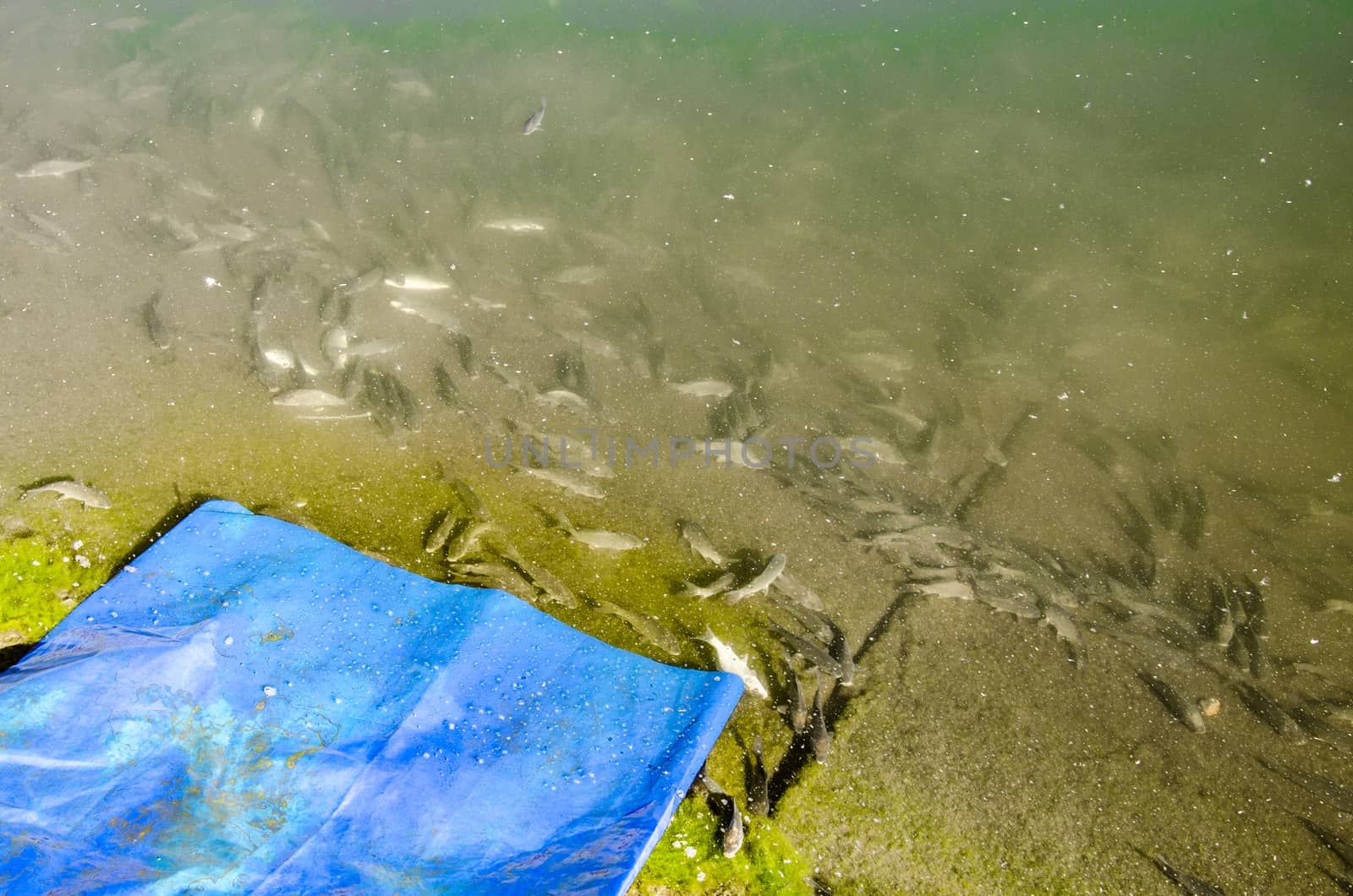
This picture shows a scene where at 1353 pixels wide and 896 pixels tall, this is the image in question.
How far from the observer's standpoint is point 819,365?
495 centimetres

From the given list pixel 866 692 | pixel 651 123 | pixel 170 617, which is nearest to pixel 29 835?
pixel 170 617

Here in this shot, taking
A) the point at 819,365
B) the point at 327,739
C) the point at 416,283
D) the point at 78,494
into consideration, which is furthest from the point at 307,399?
the point at 819,365

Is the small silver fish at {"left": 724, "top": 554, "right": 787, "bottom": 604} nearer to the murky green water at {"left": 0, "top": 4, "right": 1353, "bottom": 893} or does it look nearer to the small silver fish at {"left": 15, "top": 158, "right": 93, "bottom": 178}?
the murky green water at {"left": 0, "top": 4, "right": 1353, "bottom": 893}

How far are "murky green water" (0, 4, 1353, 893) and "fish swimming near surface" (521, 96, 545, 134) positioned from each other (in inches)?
4.1

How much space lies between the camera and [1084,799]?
2.95m

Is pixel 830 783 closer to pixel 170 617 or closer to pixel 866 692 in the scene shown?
pixel 866 692

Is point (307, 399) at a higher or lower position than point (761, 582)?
higher

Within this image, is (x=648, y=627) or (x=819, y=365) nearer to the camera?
(x=648, y=627)

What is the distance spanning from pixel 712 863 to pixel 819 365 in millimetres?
3152

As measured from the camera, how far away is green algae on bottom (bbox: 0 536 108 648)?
3.06 metres

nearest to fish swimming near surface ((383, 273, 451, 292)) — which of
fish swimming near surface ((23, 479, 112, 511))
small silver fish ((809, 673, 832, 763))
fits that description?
fish swimming near surface ((23, 479, 112, 511))

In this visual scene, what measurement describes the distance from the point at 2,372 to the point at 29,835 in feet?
9.27

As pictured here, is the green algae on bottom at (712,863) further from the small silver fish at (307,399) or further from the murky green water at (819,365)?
the small silver fish at (307,399)

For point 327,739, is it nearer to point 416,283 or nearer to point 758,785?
point 758,785
